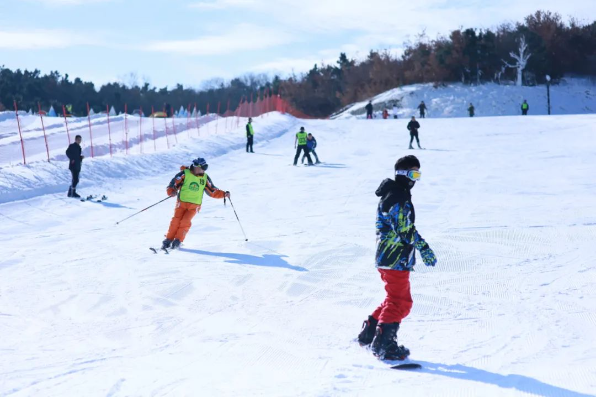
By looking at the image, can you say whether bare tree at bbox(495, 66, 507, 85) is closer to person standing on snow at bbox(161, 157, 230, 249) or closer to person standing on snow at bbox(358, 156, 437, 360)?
person standing on snow at bbox(161, 157, 230, 249)

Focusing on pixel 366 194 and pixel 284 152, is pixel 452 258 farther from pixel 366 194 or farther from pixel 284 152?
pixel 284 152

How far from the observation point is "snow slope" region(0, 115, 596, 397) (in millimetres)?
4328

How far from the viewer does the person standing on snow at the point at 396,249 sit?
14.9ft

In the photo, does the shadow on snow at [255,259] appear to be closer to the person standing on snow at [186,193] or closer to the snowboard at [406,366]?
the person standing on snow at [186,193]

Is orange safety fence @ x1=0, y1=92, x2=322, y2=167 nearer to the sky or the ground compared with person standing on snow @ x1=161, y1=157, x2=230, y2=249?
nearer to the sky

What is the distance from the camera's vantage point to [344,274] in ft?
24.4

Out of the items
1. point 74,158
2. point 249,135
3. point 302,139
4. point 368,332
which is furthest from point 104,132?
point 368,332

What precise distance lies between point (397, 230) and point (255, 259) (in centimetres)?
412

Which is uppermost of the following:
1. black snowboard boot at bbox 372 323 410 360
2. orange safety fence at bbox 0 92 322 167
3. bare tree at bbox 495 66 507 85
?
bare tree at bbox 495 66 507 85

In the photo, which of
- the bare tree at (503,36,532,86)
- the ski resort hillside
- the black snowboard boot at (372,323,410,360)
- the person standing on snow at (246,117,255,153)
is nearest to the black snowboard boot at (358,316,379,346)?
the black snowboard boot at (372,323,410,360)

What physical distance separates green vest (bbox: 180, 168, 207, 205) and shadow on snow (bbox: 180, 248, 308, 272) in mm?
742

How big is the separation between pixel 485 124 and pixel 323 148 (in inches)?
387

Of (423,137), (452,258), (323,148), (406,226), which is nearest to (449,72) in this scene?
(423,137)

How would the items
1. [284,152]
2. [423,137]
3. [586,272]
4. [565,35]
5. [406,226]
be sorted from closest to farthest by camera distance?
[406,226]
[586,272]
[284,152]
[423,137]
[565,35]
